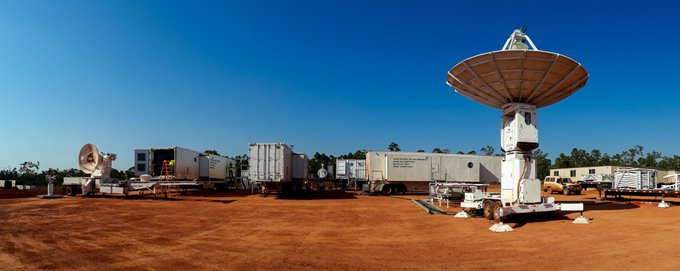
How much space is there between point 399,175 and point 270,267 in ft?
93.3

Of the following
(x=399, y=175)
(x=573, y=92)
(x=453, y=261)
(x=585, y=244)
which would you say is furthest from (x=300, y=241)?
(x=399, y=175)

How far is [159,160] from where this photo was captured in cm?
3002

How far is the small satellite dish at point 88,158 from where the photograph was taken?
25891 mm

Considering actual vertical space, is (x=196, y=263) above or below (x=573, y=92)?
below

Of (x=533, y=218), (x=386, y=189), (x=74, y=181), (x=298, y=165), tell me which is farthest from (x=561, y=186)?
(x=74, y=181)

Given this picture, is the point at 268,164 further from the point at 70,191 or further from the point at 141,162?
the point at 70,191

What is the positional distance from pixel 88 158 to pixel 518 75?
27.0 metres

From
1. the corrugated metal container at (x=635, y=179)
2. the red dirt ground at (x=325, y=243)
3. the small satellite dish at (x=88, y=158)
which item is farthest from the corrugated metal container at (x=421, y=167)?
the small satellite dish at (x=88, y=158)

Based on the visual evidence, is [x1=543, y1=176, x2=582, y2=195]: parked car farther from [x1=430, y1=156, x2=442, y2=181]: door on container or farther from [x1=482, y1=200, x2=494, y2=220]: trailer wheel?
[x1=482, y1=200, x2=494, y2=220]: trailer wheel

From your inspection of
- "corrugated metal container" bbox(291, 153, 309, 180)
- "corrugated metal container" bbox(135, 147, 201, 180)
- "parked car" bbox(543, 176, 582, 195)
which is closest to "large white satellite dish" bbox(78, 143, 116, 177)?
"corrugated metal container" bbox(135, 147, 201, 180)

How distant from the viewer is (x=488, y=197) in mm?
16844

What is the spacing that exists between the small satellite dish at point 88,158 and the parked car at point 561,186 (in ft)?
133

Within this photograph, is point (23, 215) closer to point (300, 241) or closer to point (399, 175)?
point (300, 241)

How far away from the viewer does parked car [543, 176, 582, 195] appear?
37.9 metres
